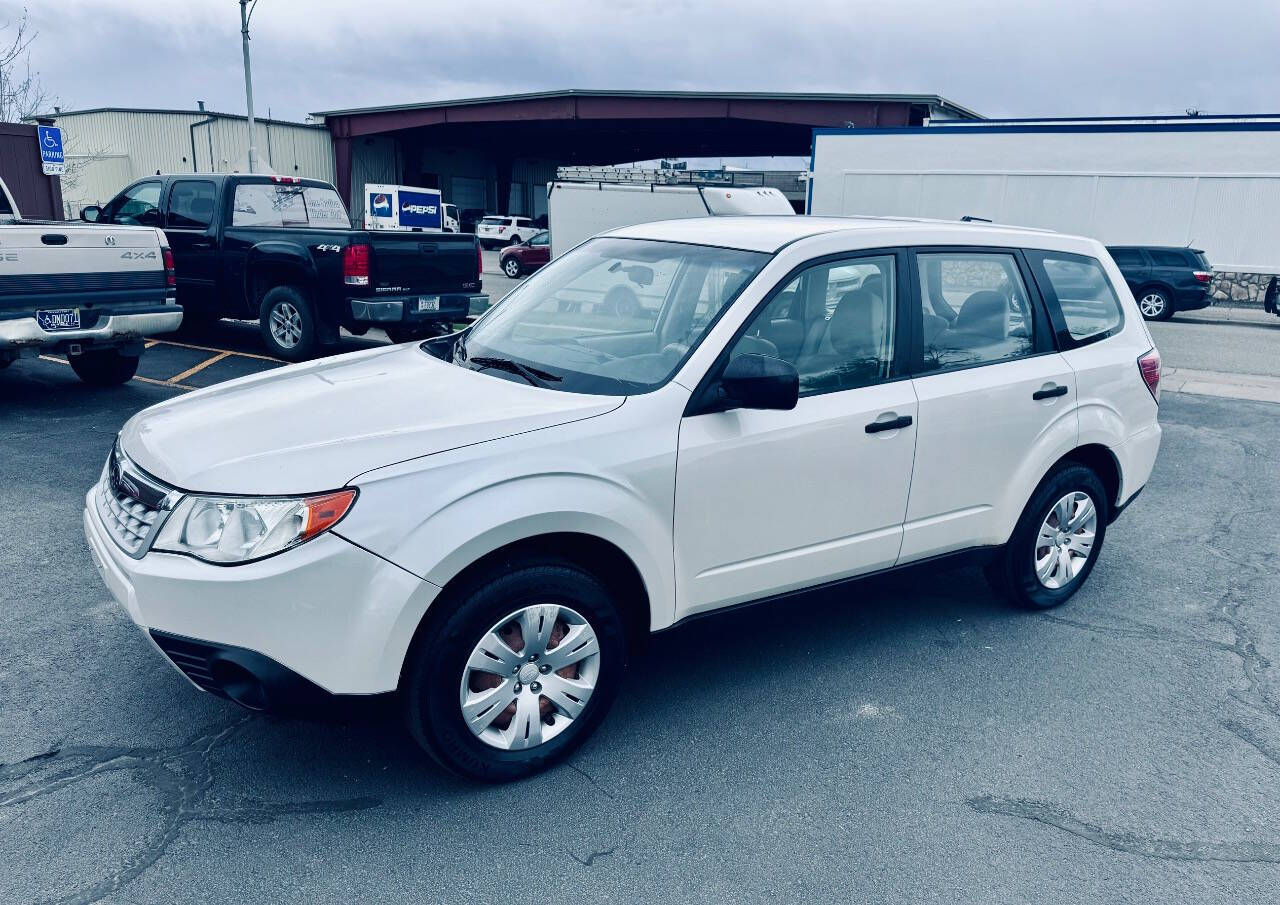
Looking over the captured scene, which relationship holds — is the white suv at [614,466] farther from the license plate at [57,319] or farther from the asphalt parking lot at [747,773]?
the license plate at [57,319]

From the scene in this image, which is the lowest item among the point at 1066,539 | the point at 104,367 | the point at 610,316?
the point at 104,367

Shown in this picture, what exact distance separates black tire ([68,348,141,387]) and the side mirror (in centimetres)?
764

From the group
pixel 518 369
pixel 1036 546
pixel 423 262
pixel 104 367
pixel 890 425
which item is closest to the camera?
pixel 518 369

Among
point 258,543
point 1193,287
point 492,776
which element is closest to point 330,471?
point 258,543

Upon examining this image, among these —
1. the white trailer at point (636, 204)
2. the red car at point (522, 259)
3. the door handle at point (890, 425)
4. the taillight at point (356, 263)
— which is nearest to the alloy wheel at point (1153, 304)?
the white trailer at point (636, 204)

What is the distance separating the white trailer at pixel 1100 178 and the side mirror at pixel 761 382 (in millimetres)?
24474

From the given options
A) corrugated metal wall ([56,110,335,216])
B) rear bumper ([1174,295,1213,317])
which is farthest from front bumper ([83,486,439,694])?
corrugated metal wall ([56,110,335,216])

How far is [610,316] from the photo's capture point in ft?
13.5

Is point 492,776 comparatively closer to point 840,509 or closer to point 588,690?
point 588,690

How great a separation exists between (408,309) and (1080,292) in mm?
7248

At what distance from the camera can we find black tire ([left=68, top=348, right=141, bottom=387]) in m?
9.20

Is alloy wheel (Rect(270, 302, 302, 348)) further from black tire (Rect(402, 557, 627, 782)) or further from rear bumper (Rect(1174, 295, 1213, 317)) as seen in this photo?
rear bumper (Rect(1174, 295, 1213, 317))

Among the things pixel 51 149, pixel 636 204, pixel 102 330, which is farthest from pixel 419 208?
pixel 102 330

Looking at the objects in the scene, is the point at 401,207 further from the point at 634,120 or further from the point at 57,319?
the point at 57,319
